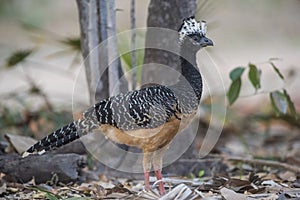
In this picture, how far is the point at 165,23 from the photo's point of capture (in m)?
4.36

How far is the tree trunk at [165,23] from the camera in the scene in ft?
14.3

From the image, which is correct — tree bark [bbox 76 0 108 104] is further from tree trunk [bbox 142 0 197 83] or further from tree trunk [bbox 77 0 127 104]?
tree trunk [bbox 142 0 197 83]

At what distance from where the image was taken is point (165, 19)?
437 centimetres

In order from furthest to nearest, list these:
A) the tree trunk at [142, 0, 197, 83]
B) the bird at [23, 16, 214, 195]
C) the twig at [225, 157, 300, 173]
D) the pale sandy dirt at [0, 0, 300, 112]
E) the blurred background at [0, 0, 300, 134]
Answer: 1. the pale sandy dirt at [0, 0, 300, 112]
2. the blurred background at [0, 0, 300, 134]
3. the twig at [225, 157, 300, 173]
4. the tree trunk at [142, 0, 197, 83]
5. the bird at [23, 16, 214, 195]

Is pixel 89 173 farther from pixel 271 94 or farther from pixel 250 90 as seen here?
pixel 250 90

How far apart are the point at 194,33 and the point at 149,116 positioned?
52 cm

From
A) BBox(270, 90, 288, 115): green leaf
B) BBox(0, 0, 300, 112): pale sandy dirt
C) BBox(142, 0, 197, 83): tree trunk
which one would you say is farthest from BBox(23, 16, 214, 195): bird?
BBox(0, 0, 300, 112): pale sandy dirt

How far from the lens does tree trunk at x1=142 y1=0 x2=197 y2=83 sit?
14.3ft

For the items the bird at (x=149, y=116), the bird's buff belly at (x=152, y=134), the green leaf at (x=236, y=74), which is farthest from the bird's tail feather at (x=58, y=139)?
the green leaf at (x=236, y=74)

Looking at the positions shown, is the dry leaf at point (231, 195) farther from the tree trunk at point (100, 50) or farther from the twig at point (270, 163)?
the tree trunk at point (100, 50)

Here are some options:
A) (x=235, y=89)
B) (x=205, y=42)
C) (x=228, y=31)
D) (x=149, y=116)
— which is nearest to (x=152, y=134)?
(x=149, y=116)

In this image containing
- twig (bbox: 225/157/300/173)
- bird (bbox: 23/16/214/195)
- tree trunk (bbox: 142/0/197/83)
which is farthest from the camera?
twig (bbox: 225/157/300/173)

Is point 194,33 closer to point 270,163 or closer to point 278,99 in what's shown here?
point 278,99

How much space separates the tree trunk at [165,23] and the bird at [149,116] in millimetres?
545
